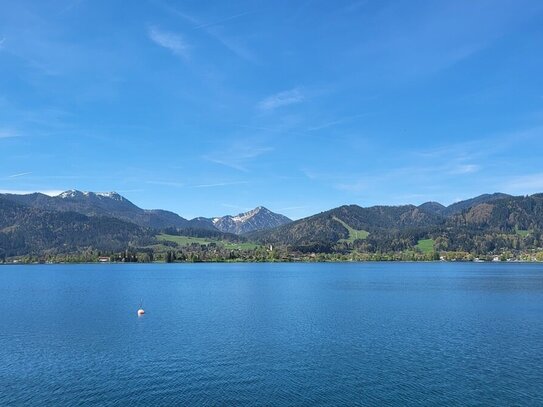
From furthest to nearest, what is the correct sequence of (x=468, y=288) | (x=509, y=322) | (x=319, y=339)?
(x=468, y=288) < (x=509, y=322) < (x=319, y=339)

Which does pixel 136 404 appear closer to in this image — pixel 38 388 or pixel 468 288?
pixel 38 388

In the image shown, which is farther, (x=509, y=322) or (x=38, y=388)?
(x=509, y=322)

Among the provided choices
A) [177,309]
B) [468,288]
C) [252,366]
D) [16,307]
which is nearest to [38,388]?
[252,366]

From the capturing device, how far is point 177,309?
103 metres

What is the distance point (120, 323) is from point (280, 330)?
2947cm

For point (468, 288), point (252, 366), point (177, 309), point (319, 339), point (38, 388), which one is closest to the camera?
point (38, 388)

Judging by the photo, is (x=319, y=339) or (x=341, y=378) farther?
(x=319, y=339)

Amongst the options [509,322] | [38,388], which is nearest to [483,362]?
[509,322]

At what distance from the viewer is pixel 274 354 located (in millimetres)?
59406

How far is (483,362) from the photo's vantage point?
5516 centimetres

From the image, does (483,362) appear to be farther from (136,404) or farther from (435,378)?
(136,404)

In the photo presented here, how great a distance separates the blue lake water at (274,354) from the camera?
44.8 meters

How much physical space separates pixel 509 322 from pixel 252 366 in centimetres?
5186

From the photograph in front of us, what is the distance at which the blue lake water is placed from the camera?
44781 millimetres
